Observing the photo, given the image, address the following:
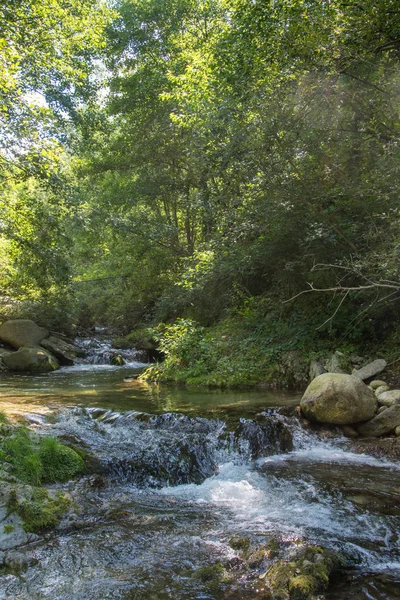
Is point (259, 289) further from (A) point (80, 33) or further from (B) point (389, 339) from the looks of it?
(A) point (80, 33)

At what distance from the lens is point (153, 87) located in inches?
673

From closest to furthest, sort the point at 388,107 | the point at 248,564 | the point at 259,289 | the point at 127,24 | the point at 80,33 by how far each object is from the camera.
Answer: the point at 248,564, the point at 388,107, the point at 80,33, the point at 259,289, the point at 127,24

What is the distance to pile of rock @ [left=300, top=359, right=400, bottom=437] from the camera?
22.9 ft

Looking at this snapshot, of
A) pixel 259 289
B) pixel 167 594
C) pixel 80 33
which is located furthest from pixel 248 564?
pixel 80 33

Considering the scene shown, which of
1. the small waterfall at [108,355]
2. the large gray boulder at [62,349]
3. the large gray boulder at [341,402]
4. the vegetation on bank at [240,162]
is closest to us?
the large gray boulder at [341,402]

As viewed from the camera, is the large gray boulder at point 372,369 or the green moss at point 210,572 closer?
the green moss at point 210,572

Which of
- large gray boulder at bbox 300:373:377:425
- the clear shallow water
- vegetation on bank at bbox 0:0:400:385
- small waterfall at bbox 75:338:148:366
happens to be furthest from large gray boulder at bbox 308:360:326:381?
small waterfall at bbox 75:338:148:366

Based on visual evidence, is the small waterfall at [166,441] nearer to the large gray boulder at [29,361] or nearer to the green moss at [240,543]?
the green moss at [240,543]

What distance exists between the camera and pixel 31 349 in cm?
1458

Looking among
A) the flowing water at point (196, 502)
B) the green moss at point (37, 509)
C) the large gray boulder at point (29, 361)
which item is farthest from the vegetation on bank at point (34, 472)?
the large gray boulder at point (29, 361)

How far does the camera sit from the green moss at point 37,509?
153 inches

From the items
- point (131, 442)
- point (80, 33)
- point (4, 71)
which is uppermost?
point (80, 33)

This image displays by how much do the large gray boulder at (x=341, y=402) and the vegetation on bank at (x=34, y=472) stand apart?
3.96 m

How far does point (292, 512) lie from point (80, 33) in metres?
13.6
